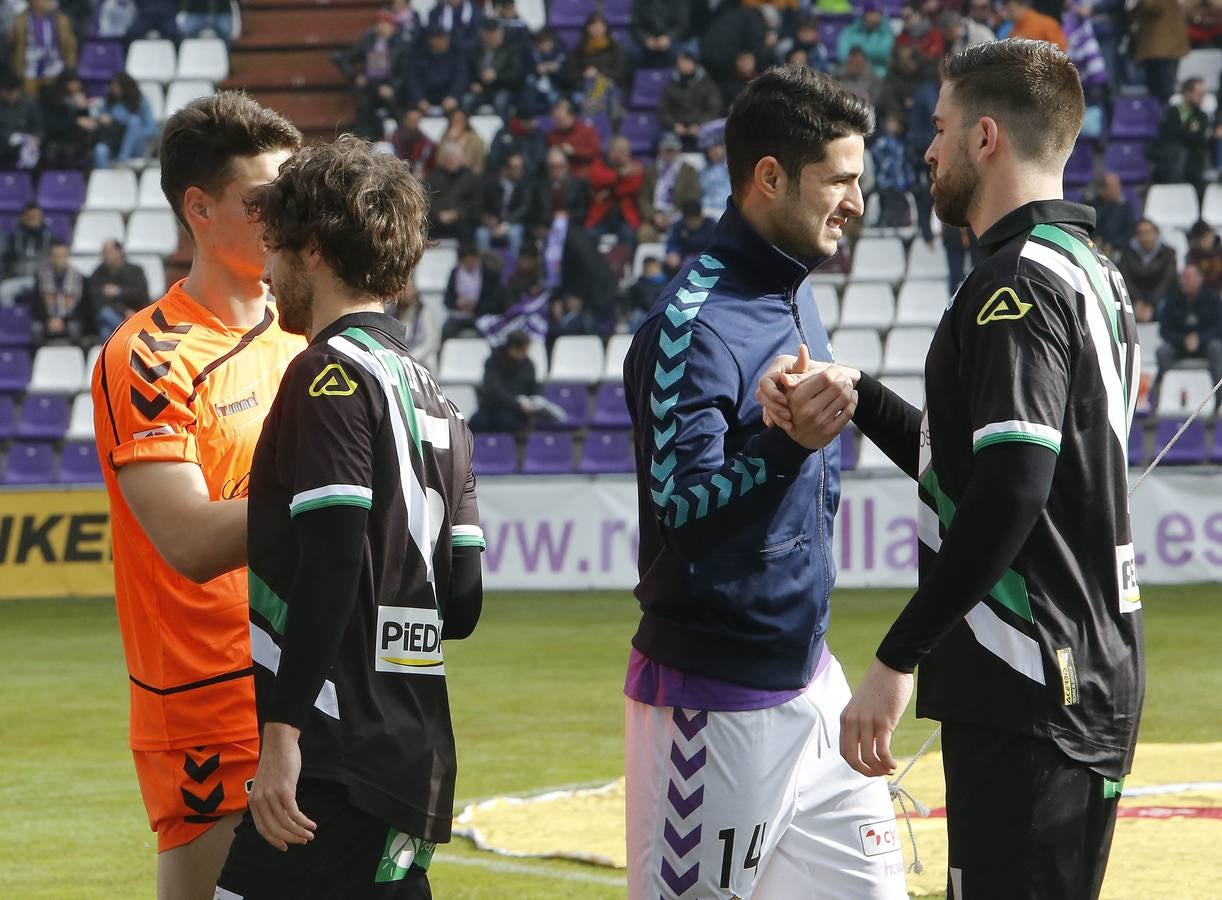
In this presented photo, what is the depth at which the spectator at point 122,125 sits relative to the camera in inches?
793

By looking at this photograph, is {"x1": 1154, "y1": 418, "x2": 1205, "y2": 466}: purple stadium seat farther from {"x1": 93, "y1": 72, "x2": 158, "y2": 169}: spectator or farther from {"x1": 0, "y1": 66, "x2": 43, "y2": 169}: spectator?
{"x1": 0, "y1": 66, "x2": 43, "y2": 169}: spectator


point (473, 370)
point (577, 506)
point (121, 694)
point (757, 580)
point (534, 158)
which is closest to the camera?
point (757, 580)

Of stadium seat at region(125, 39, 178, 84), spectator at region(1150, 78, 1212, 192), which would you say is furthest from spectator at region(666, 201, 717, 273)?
stadium seat at region(125, 39, 178, 84)

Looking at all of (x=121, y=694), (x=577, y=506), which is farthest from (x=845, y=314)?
(x=121, y=694)

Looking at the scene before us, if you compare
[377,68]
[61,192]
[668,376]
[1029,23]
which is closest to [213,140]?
[668,376]

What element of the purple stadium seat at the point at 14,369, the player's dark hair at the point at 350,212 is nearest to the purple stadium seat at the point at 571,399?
the purple stadium seat at the point at 14,369

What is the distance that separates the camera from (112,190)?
20.0 meters

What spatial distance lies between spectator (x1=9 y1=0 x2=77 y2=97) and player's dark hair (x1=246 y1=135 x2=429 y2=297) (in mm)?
19122

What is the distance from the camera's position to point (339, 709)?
2.78 m

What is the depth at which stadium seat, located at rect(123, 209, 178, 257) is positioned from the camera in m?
19.6

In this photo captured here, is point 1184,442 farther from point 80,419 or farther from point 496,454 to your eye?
point 80,419

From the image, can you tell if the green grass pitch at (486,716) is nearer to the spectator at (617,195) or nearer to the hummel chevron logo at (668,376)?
the hummel chevron logo at (668,376)

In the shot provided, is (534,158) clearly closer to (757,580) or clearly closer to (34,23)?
(34,23)

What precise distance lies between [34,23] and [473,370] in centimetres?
780
